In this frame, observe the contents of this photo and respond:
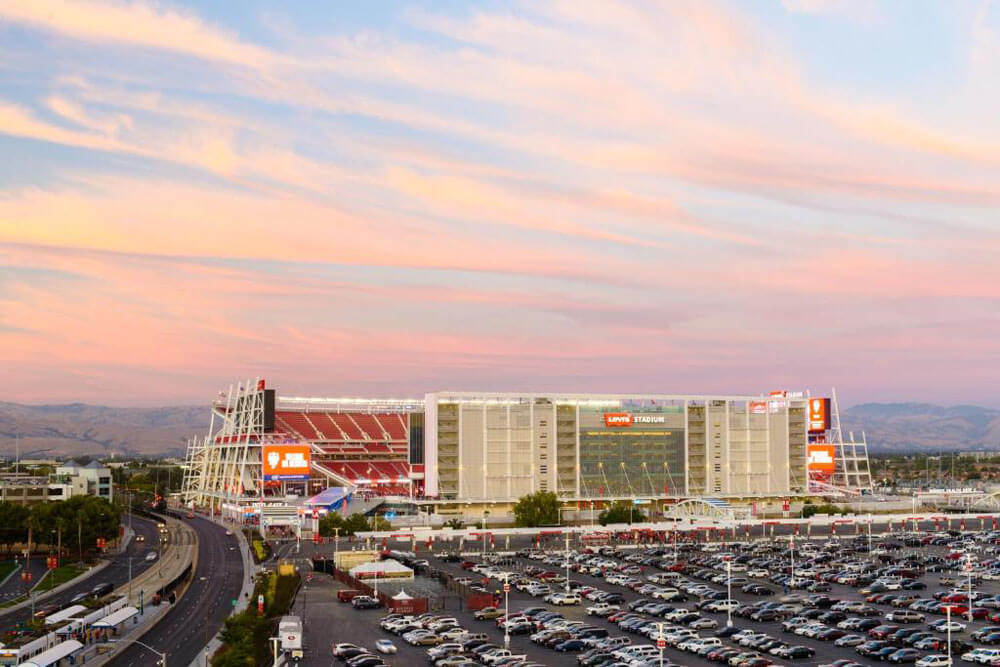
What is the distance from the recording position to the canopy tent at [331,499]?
162m

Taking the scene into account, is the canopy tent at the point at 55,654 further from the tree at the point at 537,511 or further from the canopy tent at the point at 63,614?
the tree at the point at 537,511

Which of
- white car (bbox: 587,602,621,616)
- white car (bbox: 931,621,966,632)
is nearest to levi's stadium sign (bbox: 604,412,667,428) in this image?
white car (bbox: 587,602,621,616)

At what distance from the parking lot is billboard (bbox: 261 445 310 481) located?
67932 millimetres

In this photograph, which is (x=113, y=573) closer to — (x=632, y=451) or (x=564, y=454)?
(x=564, y=454)

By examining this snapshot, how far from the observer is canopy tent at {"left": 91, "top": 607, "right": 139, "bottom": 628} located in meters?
74.2

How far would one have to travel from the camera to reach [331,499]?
16475 cm

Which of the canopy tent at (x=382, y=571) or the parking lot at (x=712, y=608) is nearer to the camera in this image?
the parking lot at (x=712, y=608)

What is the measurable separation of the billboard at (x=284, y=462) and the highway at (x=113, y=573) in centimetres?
2375

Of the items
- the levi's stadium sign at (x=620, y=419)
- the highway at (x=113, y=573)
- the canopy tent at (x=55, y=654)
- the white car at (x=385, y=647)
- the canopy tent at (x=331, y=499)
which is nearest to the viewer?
the canopy tent at (x=55, y=654)

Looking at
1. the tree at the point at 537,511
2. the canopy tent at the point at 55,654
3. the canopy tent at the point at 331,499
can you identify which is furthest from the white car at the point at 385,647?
the canopy tent at the point at 331,499

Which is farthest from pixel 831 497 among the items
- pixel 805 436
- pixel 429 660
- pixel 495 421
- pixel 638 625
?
pixel 429 660

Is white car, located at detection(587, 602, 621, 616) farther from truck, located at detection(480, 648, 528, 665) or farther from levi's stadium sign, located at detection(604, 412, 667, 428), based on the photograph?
levi's stadium sign, located at detection(604, 412, 667, 428)

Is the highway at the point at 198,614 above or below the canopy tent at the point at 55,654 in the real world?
below

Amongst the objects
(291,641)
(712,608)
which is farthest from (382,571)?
(291,641)
